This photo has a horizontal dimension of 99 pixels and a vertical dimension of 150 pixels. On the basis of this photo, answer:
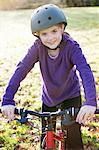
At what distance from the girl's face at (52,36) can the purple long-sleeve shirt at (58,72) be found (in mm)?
121

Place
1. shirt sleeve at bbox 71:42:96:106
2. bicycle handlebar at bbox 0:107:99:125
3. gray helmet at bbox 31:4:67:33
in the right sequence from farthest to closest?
gray helmet at bbox 31:4:67:33 < shirt sleeve at bbox 71:42:96:106 < bicycle handlebar at bbox 0:107:99:125

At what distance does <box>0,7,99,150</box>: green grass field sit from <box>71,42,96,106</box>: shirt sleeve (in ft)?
5.78

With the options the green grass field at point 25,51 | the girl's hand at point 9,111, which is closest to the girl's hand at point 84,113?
the girl's hand at point 9,111

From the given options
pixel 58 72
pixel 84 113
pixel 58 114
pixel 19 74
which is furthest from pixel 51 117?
pixel 58 72

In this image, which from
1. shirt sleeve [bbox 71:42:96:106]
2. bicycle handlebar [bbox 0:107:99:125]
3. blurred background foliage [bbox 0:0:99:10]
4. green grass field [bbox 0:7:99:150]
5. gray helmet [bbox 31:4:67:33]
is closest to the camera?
bicycle handlebar [bbox 0:107:99:125]

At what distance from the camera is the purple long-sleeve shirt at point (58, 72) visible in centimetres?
274

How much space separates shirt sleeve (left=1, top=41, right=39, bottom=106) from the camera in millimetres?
2766

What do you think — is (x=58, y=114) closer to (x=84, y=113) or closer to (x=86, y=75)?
(x=84, y=113)

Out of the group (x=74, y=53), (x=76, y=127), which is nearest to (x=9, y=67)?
(x=76, y=127)

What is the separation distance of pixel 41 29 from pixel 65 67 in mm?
459

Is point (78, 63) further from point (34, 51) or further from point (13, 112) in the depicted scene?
point (13, 112)

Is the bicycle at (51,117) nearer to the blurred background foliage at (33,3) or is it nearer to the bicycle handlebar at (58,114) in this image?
the bicycle handlebar at (58,114)

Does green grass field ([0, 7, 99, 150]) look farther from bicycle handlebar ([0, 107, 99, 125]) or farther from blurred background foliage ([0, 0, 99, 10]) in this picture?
bicycle handlebar ([0, 107, 99, 125])

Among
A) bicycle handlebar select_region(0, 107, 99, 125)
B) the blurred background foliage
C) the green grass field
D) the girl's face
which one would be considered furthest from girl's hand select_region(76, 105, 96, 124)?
the blurred background foliage
